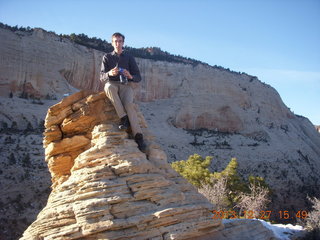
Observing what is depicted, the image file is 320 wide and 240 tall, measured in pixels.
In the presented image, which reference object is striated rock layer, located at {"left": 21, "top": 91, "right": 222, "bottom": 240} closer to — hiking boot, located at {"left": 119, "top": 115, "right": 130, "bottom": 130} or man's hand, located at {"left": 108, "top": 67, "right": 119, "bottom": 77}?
hiking boot, located at {"left": 119, "top": 115, "right": 130, "bottom": 130}

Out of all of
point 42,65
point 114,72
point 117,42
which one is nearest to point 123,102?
point 114,72

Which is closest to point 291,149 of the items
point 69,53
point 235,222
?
point 69,53

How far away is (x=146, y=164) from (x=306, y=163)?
136ft

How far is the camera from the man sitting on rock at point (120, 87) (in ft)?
20.1

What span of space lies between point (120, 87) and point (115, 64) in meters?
0.50

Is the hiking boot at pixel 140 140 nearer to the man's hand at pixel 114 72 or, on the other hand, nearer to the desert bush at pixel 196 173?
the man's hand at pixel 114 72

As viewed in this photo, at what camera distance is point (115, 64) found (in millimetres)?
6414

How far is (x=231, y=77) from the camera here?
50000 mm

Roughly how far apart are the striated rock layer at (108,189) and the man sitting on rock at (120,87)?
24cm

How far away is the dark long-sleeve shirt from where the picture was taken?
626 centimetres

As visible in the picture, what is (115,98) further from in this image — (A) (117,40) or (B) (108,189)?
(B) (108,189)

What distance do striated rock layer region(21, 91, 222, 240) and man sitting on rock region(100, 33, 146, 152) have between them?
0.77ft

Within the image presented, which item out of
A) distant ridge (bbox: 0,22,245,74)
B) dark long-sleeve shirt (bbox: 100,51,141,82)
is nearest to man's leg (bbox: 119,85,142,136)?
dark long-sleeve shirt (bbox: 100,51,141,82)

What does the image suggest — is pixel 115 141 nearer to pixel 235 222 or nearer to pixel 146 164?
pixel 146 164
